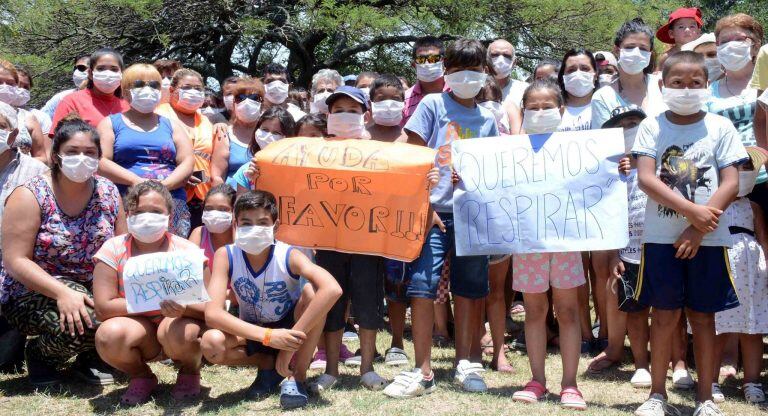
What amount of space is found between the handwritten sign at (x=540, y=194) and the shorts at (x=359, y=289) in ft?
2.18

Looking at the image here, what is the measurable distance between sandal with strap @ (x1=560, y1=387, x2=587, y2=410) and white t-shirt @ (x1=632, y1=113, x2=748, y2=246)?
40.5 inches

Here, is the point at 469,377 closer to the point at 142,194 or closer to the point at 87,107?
the point at 142,194

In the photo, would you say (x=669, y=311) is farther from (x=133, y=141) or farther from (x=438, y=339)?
(x=133, y=141)

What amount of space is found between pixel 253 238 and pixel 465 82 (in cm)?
179

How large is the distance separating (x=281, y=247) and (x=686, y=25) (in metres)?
4.77

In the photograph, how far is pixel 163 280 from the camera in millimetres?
4707

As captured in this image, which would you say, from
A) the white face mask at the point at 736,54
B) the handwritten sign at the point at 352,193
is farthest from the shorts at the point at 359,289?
the white face mask at the point at 736,54

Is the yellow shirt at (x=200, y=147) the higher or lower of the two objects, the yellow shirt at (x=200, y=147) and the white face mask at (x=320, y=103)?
the lower

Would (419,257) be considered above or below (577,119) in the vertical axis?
below

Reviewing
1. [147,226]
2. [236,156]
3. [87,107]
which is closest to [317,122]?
[236,156]

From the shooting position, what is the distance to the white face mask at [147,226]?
16.0 ft

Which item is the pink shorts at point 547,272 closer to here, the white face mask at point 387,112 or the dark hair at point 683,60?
the dark hair at point 683,60

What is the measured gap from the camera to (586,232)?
486cm

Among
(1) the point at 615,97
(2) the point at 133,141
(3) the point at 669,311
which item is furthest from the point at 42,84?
(3) the point at 669,311
